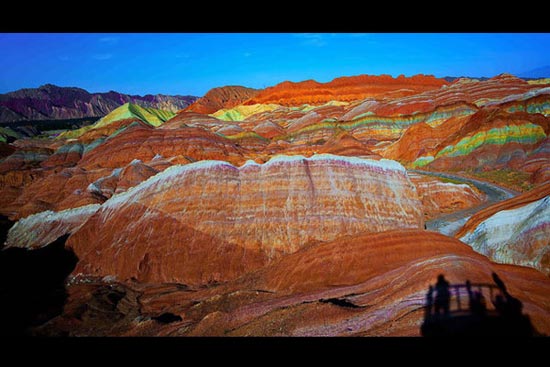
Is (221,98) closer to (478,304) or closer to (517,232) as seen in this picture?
(517,232)

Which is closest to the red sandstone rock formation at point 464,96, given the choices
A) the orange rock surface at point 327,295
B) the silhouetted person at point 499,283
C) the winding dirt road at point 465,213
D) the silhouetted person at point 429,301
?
the winding dirt road at point 465,213

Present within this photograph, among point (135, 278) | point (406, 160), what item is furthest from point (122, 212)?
point (406, 160)

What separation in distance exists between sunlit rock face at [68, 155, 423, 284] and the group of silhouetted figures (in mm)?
6837

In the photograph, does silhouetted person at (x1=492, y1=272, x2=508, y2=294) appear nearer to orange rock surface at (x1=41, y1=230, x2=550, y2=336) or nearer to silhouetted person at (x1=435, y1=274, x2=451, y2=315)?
orange rock surface at (x1=41, y1=230, x2=550, y2=336)

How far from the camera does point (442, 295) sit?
6.25 meters

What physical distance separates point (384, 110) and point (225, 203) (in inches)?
1560

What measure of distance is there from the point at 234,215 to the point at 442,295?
8.45 meters

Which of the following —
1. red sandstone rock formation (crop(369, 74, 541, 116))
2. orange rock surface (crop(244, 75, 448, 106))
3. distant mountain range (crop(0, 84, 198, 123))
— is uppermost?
distant mountain range (crop(0, 84, 198, 123))

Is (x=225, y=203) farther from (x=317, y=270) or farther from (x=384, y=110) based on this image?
(x=384, y=110)

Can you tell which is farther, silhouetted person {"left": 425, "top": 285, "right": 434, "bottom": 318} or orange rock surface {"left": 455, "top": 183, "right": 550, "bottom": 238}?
orange rock surface {"left": 455, "top": 183, "right": 550, "bottom": 238}

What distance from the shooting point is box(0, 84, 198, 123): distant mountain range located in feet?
377

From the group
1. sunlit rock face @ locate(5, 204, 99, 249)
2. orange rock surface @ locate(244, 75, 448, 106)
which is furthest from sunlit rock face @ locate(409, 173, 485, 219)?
orange rock surface @ locate(244, 75, 448, 106)
